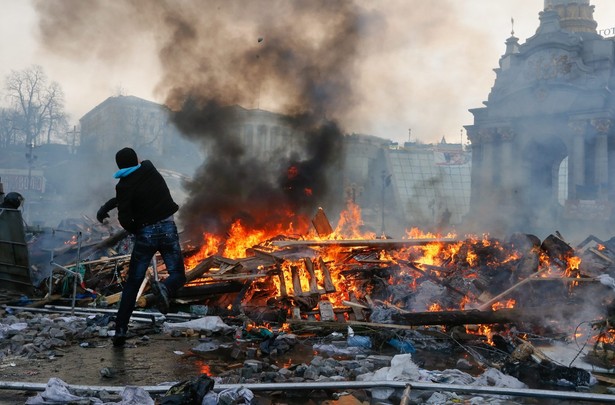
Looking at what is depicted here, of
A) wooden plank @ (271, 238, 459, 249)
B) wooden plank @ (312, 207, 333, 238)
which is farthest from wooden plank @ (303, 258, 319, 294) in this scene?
wooden plank @ (312, 207, 333, 238)

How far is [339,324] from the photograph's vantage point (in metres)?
6.78

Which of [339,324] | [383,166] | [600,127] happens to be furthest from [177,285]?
[383,166]

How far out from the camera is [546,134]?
29.1m

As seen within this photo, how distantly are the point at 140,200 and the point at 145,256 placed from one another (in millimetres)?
671

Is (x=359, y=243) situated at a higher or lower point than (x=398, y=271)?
higher

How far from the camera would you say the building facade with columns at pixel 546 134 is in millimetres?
26891

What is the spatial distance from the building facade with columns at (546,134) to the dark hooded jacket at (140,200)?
79.5 feet

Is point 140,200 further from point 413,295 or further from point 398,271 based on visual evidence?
point 398,271

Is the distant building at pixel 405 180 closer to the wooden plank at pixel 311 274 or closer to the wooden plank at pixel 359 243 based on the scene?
the wooden plank at pixel 359 243

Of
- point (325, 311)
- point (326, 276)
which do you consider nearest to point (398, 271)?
point (326, 276)

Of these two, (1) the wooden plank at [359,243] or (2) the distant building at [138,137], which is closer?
(1) the wooden plank at [359,243]

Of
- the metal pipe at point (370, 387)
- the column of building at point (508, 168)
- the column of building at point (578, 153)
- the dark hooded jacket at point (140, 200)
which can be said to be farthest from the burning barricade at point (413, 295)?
the column of building at point (508, 168)

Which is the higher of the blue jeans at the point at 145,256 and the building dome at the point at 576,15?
the building dome at the point at 576,15

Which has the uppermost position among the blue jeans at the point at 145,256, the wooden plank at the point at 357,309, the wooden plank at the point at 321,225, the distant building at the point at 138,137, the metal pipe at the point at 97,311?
the distant building at the point at 138,137
